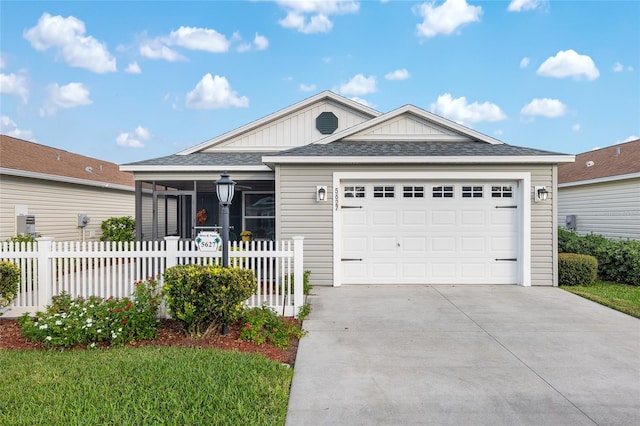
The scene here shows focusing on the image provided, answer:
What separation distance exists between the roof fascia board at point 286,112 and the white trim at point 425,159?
4.04m

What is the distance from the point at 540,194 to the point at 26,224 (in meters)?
13.9

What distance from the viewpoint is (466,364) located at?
407 cm

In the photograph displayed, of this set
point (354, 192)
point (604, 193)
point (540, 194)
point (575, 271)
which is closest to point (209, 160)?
point (354, 192)

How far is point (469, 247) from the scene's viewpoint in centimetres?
834

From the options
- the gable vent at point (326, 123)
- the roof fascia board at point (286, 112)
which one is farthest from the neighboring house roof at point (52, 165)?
the gable vent at point (326, 123)

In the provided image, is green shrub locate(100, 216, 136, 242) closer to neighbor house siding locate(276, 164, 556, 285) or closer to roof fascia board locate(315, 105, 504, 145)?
neighbor house siding locate(276, 164, 556, 285)

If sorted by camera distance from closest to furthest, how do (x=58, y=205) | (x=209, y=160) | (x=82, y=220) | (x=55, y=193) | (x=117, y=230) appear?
(x=209, y=160)
(x=55, y=193)
(x=58, y=205)
(x=82, y=220)
(x=117, y=230)

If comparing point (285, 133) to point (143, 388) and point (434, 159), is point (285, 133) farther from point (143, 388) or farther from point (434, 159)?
point (143, 388)

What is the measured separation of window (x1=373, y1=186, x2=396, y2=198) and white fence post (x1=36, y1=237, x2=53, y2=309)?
20.7 feet

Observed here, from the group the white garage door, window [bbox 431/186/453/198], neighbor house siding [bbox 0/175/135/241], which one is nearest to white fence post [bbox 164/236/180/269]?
the white garage door

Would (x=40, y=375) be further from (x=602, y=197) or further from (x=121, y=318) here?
(x=602, y=197)

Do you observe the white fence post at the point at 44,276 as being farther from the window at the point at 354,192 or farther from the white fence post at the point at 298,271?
the window at the point at 354,192

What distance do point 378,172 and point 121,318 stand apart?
225 inches

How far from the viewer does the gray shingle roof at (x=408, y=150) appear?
322 inches
